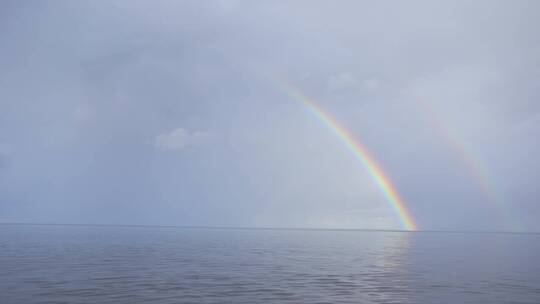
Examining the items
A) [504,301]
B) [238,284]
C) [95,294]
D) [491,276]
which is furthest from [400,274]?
[95,294]

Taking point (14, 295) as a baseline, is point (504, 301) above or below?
above

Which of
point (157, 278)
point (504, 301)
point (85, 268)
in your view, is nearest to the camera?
point (504, 301)

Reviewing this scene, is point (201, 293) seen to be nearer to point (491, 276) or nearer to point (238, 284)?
point (238, 284)

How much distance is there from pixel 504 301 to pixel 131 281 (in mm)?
35113

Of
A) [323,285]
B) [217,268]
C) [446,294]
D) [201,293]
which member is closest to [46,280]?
[201,293]

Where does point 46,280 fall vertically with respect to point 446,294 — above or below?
below

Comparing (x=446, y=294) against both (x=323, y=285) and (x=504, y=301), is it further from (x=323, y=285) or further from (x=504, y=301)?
(x=323, y=285)

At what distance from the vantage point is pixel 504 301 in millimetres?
36469

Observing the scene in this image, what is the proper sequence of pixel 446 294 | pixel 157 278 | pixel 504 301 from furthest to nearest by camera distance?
pixel 157 278 < pixel 446 294 < pixel 504 301

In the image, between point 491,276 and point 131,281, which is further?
point 491,276

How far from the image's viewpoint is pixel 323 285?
43.4 m

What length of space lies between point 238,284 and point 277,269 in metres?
15.4

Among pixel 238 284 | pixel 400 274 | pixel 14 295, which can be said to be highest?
pixel 400 274

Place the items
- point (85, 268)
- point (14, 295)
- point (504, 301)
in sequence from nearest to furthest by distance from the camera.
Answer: point (14, 295) < point (504, 301) < point (85, 268)
